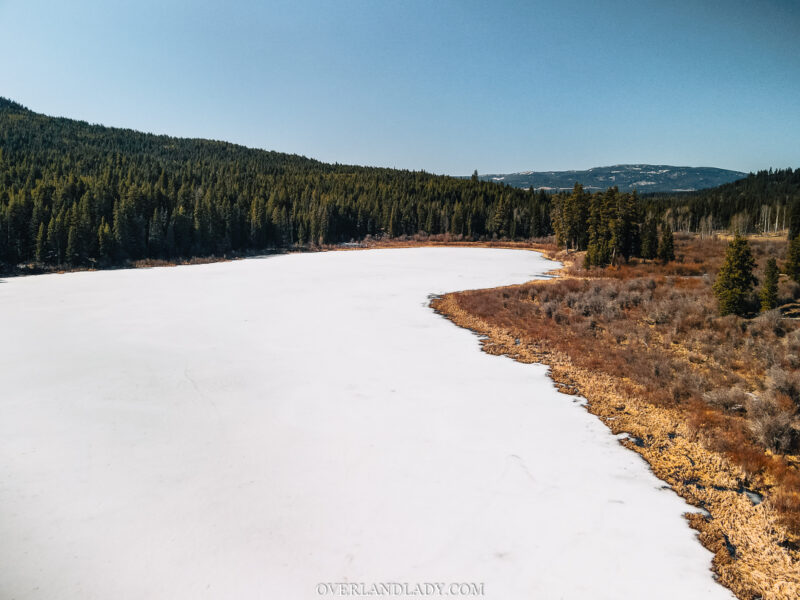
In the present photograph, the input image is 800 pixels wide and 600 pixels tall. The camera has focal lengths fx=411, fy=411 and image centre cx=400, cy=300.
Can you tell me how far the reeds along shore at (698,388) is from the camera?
23.2 ft

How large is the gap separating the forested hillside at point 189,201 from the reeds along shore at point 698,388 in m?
49.5

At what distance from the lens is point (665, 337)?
1822 cm

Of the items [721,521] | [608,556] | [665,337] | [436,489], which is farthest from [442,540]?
[665,337]

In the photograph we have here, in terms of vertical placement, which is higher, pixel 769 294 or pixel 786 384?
pixel 769 294

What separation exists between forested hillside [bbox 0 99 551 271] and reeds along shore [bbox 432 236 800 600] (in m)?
49.5

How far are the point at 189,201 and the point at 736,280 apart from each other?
7659cm

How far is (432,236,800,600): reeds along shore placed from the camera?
23.2 ft

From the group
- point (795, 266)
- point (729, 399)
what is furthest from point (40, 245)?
point (795, 266)

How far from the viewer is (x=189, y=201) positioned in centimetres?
7250

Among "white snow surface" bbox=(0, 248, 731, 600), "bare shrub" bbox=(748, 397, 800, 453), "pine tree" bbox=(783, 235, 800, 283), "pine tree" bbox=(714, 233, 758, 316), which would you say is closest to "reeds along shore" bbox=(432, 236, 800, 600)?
"bare shrub" bbox=(748, 397, 800, 453)

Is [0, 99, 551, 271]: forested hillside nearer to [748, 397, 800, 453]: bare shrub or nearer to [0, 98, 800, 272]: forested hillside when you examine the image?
[0, 98, 800, 272]: forested hillside

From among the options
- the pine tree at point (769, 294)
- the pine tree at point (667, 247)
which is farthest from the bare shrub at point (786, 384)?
the pine tree at point (667, 247)

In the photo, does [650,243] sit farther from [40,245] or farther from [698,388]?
[40,245]

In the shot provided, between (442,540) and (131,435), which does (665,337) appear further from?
(131,435)
